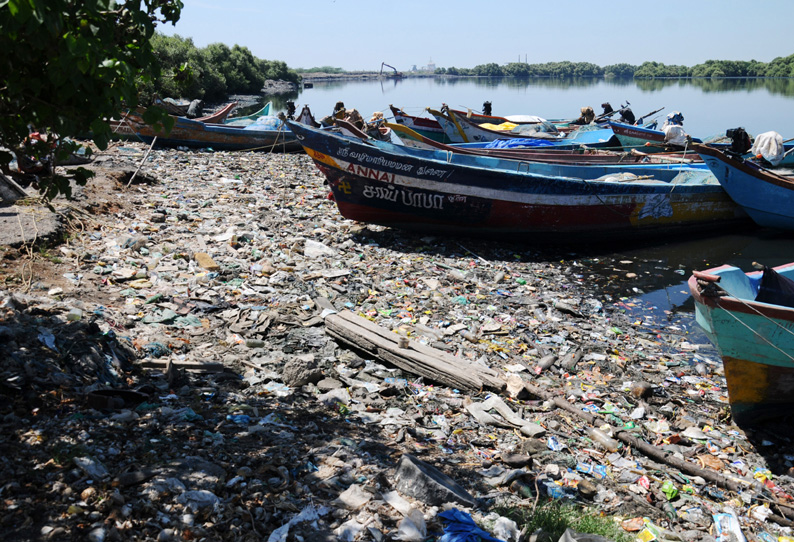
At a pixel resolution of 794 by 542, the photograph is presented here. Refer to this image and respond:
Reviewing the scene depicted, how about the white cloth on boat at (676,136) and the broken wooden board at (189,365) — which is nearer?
the broken wooden board at (189,365)

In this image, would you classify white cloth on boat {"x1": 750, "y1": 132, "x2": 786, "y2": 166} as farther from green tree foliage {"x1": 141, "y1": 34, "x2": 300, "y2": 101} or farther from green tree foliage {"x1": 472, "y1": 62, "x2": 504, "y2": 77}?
green tree foliage {"x1": 472, "y1": 62, "x2": 504, "y2": 77}

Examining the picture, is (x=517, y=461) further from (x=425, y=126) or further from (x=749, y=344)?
(x=425, y=126)

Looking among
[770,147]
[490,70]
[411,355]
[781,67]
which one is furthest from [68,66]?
[490,70]

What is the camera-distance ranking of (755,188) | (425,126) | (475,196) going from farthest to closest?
(425,126) < (755,188) < (475,196)

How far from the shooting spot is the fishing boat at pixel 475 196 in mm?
8617

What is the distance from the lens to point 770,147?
40.8ft

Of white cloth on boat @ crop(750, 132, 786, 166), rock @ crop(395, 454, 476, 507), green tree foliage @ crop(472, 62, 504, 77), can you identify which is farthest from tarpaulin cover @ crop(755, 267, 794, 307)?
green tree foliage @ crop(472, 62, 504, 77)

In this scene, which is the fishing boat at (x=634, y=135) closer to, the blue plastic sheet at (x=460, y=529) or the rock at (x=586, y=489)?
the rock at (x=586, y=489)

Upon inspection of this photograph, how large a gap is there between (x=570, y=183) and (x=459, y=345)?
4656 mm

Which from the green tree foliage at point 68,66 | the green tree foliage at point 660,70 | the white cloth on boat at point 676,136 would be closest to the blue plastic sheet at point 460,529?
the green tree foliage at point 68,66

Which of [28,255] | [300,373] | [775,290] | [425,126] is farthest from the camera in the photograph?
[425,126]

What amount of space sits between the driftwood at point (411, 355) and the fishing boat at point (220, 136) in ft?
33.0

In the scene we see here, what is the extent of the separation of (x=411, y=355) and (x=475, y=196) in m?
4.48

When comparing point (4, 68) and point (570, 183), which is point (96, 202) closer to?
point (4, 68)
